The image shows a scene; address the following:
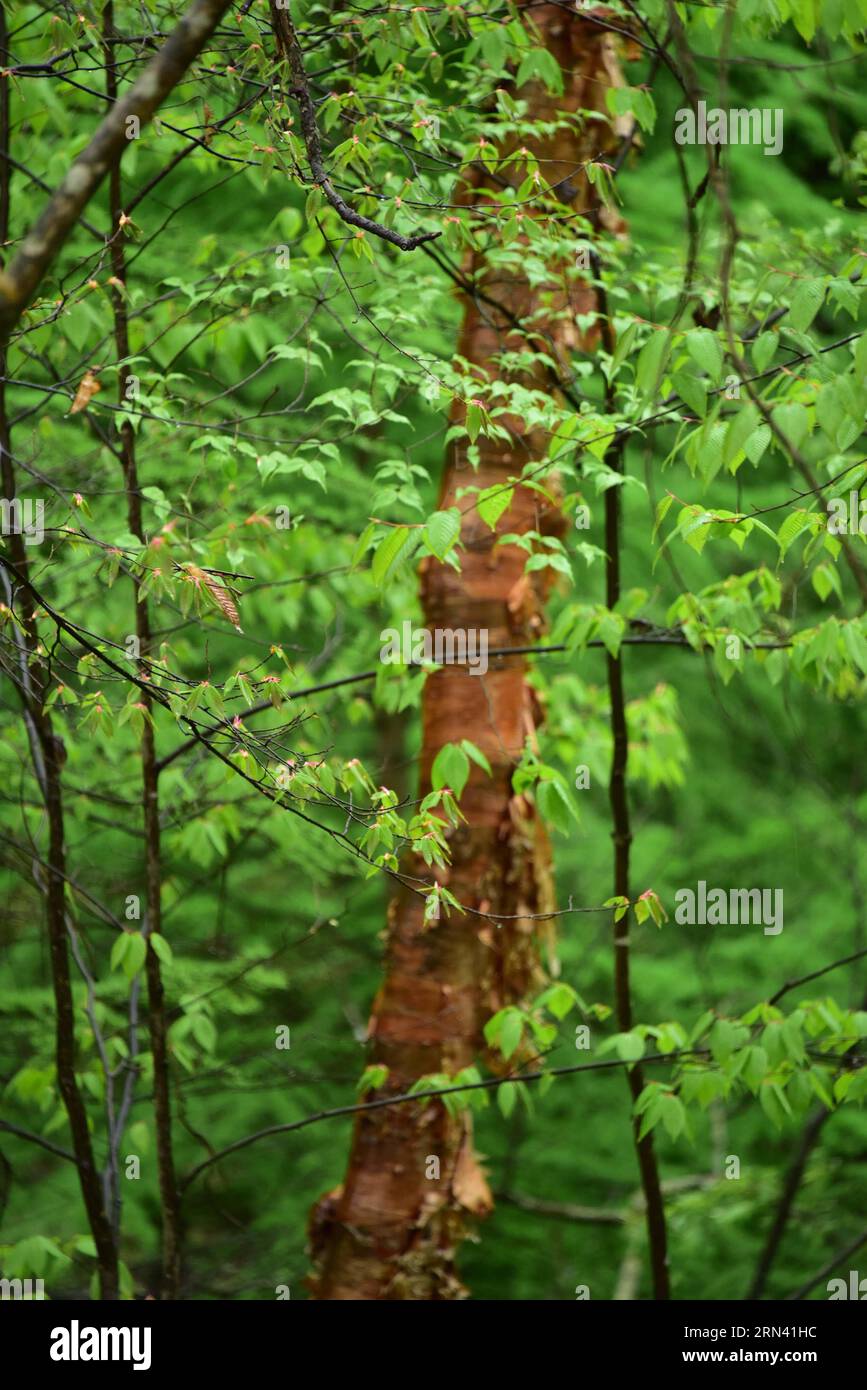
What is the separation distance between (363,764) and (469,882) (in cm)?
83

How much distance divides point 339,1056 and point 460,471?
132 inches

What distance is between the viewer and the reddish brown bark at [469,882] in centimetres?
311

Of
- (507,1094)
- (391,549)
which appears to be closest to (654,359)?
(391,549)

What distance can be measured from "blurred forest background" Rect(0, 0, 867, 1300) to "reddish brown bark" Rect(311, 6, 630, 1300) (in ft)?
0.52

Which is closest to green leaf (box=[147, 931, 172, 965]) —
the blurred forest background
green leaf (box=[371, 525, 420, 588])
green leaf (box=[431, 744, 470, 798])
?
the blurred forest background

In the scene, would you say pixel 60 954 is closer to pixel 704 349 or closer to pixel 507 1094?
pixel 507 1094

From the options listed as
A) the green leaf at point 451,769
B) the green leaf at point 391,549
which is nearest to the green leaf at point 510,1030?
the green leaf at point 451,769

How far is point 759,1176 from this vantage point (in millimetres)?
4586

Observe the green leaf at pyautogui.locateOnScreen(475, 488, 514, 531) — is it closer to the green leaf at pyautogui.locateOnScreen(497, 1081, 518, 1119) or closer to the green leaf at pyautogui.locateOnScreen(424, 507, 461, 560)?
the green leaf at pyautogui.locateOnScreen(424, 507, 461, 560)

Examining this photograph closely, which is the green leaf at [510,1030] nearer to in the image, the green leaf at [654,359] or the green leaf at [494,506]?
the green leaf at [494,506]

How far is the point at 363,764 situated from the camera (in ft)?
12.8

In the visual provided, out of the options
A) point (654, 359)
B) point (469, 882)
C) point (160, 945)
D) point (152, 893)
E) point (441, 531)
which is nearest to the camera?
point (654, 359)

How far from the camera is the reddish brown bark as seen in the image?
3.11 metres

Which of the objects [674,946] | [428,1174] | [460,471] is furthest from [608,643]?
[674,946]
